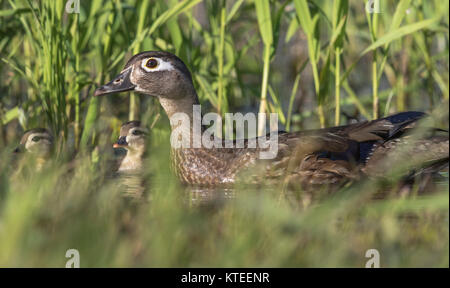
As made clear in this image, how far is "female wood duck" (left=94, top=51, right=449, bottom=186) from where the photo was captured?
6387 mm

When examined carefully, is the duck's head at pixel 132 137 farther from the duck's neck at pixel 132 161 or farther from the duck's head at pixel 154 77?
the duck's head at pixel 154 77

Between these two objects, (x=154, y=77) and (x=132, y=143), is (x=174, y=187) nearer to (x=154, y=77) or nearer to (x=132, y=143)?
(x=154, y=77)

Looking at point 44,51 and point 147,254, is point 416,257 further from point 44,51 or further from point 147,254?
point 44,51

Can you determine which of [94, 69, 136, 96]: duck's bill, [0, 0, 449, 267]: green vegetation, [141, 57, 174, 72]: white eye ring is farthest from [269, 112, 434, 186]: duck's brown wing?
[94, 69, 136, 96]: duck's bill

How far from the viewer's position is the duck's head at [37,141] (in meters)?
7.23

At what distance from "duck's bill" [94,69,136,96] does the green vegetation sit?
45 cm

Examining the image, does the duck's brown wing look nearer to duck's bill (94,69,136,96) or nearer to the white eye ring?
the white eye ring

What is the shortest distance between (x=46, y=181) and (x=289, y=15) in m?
4.48

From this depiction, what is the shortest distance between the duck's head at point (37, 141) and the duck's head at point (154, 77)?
3.13 feet

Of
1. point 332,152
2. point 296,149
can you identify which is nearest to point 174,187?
point 296,149

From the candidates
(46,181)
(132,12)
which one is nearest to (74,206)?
(46,181)

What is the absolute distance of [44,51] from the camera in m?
6.72
